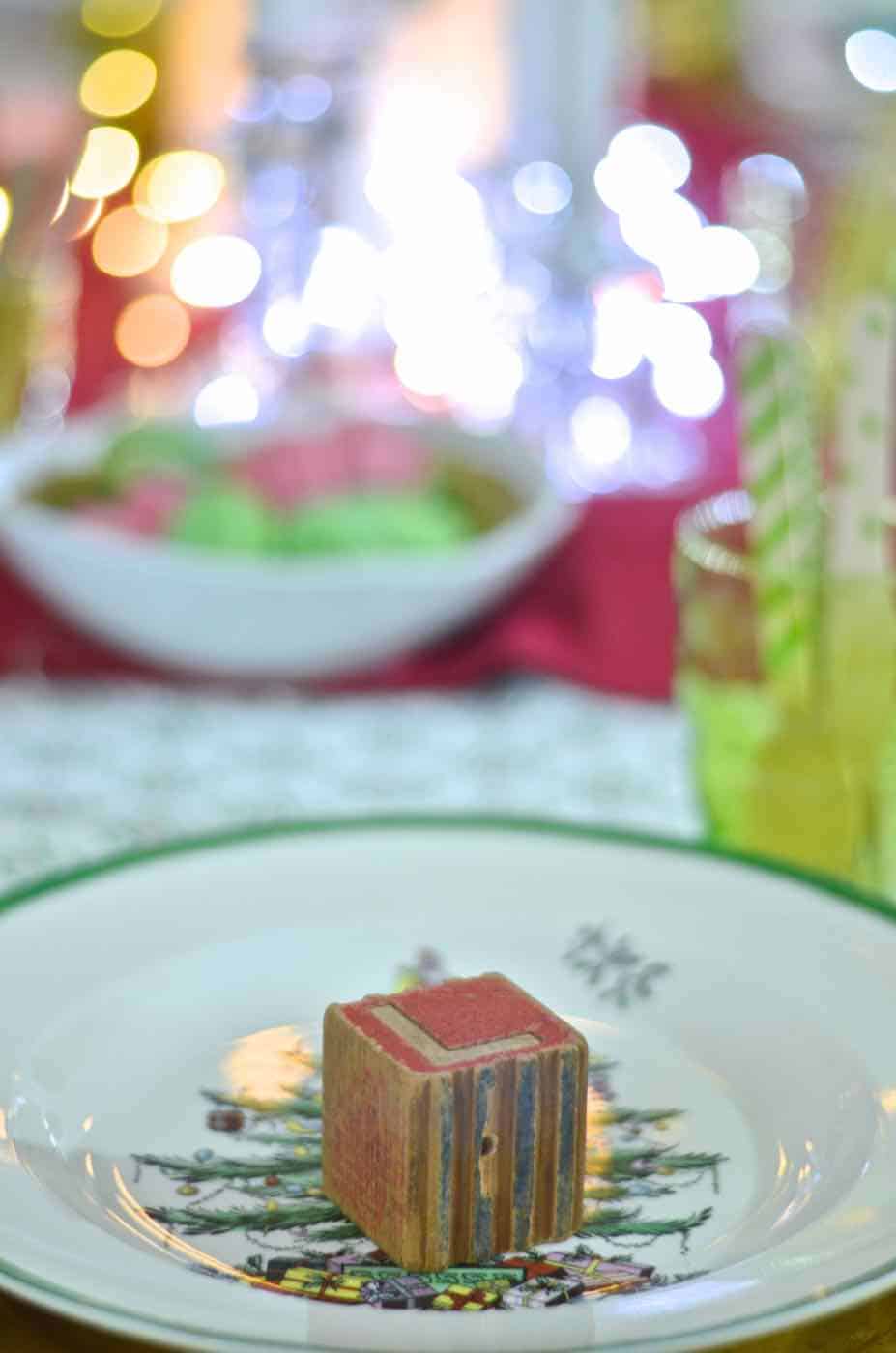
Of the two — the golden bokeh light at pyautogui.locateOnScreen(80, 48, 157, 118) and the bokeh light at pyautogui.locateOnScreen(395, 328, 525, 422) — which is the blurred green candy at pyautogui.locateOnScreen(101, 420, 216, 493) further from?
the golden bokeh light at pyautogui.locateOnScreen(80, 48, 157, 118)

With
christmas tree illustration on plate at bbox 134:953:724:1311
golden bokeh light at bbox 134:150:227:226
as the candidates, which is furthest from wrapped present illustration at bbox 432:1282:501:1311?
golden bokeh light at bbox 134:150:227:226

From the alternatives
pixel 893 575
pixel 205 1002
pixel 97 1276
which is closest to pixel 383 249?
pixel 893 575

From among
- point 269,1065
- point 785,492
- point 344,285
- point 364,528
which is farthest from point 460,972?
point 344,285

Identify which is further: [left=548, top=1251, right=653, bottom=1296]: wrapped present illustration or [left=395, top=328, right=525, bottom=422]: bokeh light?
[left=395, top=328, right=525, bottom=422]: bokeh light

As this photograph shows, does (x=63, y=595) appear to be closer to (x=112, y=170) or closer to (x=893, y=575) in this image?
(x=893, y=575)

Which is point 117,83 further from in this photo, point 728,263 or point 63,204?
point 728,263

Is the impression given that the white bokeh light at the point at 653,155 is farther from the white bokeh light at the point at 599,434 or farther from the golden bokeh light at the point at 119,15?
the golden bokeh light at the point at 119,15

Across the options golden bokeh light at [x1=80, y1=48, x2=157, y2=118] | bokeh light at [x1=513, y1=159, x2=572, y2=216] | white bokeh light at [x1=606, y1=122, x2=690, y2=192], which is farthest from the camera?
golden bokeh light at [x1=80, y1=48, x2=157, y2=118]
